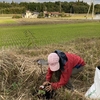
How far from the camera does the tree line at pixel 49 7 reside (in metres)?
62.2

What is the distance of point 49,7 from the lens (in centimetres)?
7288

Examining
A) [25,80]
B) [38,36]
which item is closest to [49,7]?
[38,36]

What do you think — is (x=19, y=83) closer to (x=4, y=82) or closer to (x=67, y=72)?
(x=4, y=82)

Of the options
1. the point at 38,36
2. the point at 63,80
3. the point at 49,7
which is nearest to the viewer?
the point at 63,80

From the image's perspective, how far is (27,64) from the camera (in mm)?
4723

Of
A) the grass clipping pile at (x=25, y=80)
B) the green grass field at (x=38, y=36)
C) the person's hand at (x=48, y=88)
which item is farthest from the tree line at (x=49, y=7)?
the person's hand at (x=48, y=88)

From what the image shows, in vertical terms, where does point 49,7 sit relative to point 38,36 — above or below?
above

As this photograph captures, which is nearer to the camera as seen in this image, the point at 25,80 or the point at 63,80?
the point at 63,80

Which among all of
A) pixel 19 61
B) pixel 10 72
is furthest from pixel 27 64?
pixel 10 72

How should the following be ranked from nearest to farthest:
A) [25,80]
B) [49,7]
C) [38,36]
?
[25,80]
[38,36]
[49,7]

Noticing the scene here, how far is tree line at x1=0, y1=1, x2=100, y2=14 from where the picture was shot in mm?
62244

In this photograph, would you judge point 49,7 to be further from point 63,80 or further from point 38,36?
point 63,80

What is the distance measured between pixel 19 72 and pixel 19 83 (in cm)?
35

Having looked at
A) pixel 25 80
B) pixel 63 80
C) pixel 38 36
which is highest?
pixel 63 80
